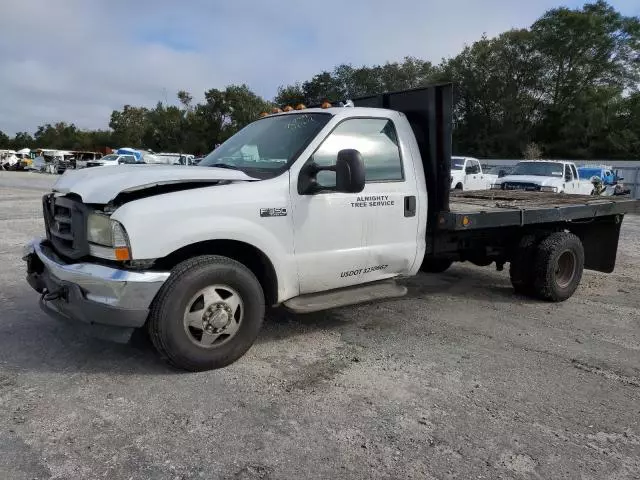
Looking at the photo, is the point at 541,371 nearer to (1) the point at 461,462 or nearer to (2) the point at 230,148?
(1) the point at 461,462

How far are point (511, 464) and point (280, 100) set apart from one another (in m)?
59.3

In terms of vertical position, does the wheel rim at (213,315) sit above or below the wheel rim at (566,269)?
above

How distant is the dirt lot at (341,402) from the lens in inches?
111

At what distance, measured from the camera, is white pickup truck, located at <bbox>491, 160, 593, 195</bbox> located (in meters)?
16.5

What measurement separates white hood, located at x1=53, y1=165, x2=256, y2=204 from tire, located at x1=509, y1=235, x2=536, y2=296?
349 centimetres

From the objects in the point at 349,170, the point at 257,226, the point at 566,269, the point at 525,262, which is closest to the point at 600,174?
the point at 566,269

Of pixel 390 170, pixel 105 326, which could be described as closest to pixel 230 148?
pixel 390 170

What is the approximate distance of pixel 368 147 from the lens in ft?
15.1

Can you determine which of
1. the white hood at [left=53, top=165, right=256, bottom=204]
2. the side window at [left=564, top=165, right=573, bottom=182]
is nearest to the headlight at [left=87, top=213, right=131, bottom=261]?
the white hood at [left=53, top=165, right=256, bottom=204]

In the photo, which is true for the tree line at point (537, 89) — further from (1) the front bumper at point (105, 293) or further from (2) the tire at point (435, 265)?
(1) the front bumper at point (105, 293)

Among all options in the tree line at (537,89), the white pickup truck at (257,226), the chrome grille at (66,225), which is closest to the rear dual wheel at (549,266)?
the white pickup truck at (257,226)

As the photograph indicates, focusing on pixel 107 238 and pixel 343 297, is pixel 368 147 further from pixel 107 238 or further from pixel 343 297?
pixel 107 238

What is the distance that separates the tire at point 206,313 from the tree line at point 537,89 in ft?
144

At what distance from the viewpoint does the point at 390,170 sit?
4.70 meters
